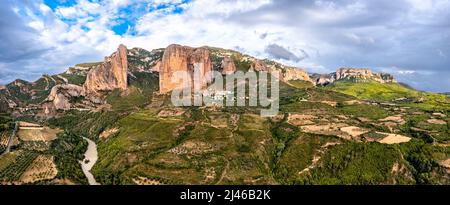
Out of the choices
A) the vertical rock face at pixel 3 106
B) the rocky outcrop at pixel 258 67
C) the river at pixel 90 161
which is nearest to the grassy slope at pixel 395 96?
the rocky outcrop at pixel 258 67

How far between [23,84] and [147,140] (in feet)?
304

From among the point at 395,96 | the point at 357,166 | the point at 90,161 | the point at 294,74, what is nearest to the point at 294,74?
the point at 294,74

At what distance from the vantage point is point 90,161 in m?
56.6

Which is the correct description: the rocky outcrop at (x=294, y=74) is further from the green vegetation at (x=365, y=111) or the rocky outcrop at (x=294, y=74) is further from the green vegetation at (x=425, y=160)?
the green vegetation at (x=425, y=160)

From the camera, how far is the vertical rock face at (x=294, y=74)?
423 feet

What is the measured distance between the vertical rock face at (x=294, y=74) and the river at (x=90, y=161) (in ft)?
237

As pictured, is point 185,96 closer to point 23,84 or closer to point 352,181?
point 352,181

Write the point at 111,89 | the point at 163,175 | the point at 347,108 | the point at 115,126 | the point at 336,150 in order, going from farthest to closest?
the point at 111,89 < the point at 347,108 < the point at 115,126 < the point at 336,150 < the point at 163,175

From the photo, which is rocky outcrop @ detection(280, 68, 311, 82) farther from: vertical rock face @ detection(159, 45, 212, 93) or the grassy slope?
vertical rock face @ detection(159, 45, 212, 93)

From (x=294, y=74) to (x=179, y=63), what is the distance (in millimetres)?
40975

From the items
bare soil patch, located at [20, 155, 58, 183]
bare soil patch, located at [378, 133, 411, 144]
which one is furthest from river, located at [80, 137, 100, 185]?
bare soil patch, located at [378, 133, 411, 144]

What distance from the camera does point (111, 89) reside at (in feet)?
382
